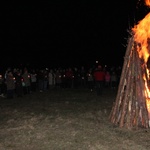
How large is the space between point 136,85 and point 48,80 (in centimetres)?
1521

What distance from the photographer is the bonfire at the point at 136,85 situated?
29.7 ft

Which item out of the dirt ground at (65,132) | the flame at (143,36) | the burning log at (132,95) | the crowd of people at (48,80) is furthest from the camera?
the crowd of people at (48,80)

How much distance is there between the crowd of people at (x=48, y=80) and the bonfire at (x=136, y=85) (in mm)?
8316

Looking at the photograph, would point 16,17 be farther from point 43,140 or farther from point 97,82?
point 43,140

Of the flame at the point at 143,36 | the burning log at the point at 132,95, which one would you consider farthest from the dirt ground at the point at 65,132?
the flame at the point at 143,36

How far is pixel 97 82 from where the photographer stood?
59.7 feet

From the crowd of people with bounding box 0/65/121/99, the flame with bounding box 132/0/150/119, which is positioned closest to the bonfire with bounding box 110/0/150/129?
the flame with bounding box 132/0/150/119

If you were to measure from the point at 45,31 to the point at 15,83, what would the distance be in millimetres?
23750

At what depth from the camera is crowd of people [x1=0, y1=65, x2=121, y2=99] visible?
1784cm

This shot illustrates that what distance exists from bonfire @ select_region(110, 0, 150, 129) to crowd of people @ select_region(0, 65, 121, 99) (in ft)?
27.3

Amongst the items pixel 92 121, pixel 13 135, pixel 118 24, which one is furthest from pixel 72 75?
pixel 118 24

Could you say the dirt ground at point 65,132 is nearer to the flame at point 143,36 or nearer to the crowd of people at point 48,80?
the flame at point 143,36

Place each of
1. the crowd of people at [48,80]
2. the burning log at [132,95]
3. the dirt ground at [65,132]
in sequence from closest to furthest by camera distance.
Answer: the dirt ground at [65,132] < the burning log at [132,95] < the crowd of people at [48,80]

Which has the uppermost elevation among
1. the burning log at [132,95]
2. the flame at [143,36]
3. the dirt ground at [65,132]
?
the flame at [143,36]
